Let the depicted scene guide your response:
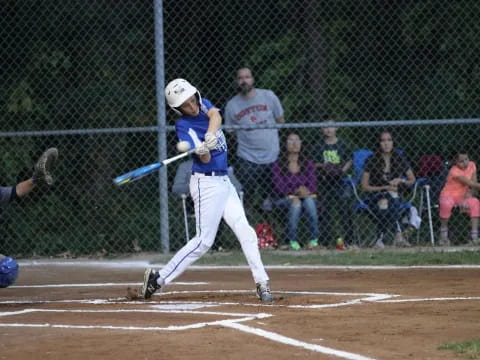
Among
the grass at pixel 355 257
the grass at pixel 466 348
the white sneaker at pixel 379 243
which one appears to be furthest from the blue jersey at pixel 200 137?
the white sneaker at pixel 379 243

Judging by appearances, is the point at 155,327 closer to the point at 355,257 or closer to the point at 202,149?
the point at 202,149

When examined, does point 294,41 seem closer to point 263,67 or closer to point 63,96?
point 263,67

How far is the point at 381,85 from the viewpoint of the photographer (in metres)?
14.8

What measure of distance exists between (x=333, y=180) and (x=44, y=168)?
529cm

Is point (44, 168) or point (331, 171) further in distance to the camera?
point (331, 171)

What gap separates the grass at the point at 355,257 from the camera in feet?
37.8

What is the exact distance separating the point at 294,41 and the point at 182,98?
22.9 feet

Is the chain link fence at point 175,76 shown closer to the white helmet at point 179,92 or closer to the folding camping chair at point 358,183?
the folding camping chair at point 358,183

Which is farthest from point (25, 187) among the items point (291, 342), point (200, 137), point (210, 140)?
point (291, 342)

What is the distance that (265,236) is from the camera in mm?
13102

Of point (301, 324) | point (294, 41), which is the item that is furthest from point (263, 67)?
point (301, 324)

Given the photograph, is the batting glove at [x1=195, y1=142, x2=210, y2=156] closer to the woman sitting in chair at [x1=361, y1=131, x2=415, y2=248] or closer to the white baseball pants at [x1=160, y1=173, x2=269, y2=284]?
the white baseball pants at [x1=160, y1=173, x2=269, y2=284]

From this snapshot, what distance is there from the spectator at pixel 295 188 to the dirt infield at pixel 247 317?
1.95 m

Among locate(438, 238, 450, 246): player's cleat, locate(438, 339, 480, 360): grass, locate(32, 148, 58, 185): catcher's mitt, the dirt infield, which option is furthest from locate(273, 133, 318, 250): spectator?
locate(438, 339, 480, 360): grass
